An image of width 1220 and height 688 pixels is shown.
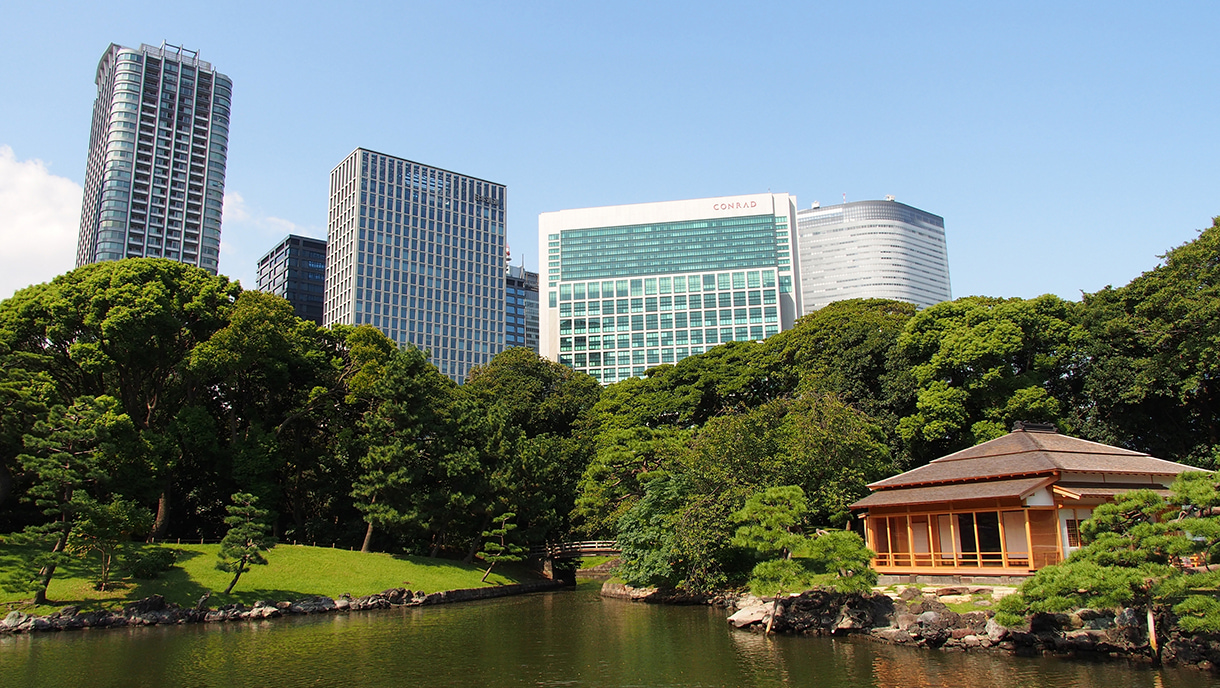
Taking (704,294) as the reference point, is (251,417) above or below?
below

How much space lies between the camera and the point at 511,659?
682 inches

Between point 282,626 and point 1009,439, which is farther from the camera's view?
point 1009,439

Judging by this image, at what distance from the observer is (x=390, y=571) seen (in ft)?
107

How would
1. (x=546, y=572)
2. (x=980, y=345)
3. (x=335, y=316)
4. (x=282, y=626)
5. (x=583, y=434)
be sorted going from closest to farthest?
1. (x=282, y=626)
2. (x=980, y=345)
3. (x=546, y=572)
4. (x=583, y=434)
5. (x=335, y=316)

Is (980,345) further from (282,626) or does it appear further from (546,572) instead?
(282,626)

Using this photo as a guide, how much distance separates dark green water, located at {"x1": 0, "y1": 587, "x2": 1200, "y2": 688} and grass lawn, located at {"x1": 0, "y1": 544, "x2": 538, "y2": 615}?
10.8 ft

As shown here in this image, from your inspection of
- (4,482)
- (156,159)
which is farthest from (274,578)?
(156,159)

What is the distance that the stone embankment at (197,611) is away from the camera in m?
23.0

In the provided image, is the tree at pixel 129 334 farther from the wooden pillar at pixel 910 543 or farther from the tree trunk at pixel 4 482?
the wooden pillar at pixel 910 543

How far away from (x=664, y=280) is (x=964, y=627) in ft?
301

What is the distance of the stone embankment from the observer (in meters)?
23.0

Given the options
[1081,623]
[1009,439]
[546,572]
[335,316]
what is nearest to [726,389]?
[546,572]

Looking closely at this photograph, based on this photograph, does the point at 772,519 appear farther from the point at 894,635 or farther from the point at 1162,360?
the point at 1162,360

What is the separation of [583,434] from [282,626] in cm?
2463
